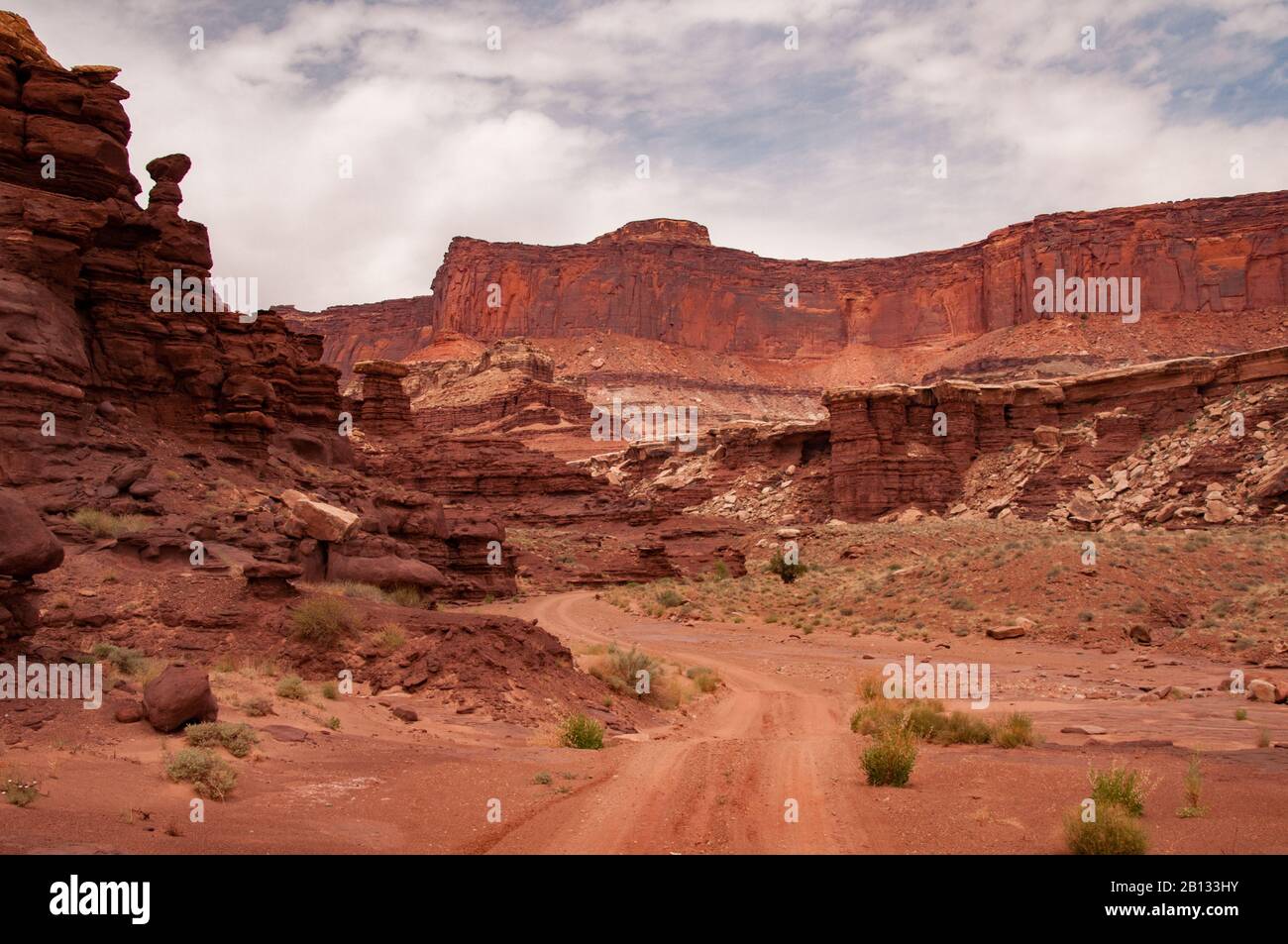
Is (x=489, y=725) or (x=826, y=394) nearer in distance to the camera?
(x=489, y=725)

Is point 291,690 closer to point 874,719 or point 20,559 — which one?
point 20,559

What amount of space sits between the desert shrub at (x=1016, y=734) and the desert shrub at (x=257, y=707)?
801cm

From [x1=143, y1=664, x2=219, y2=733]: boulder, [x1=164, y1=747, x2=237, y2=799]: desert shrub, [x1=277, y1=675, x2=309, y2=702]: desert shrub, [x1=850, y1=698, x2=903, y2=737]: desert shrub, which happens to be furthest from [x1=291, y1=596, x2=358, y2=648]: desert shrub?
[x1=850, y1=698, x2=903, y2=737]: desert shrub

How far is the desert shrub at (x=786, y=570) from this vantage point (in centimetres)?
3325

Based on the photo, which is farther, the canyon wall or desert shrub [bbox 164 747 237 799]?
the canyon wall

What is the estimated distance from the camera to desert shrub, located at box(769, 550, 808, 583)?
1309 inches

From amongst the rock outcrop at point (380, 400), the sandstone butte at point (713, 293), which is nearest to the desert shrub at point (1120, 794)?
the rock outcrop at point (380, 400)

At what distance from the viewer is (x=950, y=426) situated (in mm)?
47062

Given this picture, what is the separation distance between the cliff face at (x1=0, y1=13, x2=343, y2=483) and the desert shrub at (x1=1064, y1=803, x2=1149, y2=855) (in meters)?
17.9

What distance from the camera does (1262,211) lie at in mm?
90375

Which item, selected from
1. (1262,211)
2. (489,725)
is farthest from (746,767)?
(1262,211)

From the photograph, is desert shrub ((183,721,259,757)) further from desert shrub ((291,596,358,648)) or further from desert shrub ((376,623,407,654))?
desert shrub ((376,623,407,654))

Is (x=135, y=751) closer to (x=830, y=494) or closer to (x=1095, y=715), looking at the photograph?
(x=1095, y=715)
